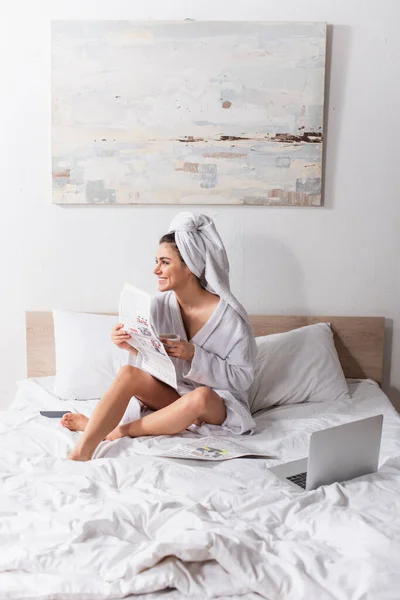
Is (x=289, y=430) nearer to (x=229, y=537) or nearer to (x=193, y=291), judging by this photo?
(x=193, y=291)

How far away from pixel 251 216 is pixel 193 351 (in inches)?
→ 33.6

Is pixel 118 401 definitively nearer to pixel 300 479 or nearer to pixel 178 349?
pixel 178 349

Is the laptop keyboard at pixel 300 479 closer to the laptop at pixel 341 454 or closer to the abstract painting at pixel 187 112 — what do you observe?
the laptop at pixel 341 454

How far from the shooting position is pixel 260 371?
8.70 feet

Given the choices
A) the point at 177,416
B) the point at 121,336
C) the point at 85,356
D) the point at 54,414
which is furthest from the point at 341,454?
the point at 85,356

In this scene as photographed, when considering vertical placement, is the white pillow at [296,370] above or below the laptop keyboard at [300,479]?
above

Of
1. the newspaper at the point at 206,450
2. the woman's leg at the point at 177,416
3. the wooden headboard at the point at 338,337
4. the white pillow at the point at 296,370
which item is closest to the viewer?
the newspaper at the point at 206,450

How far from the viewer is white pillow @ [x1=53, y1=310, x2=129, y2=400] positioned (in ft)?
8.64

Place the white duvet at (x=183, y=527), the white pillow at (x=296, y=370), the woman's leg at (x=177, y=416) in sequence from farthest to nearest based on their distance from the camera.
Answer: the white pillow at (x=296, y=370)
the woman's leg at (x=177, y=416)
the white duvet at (x=183, y=527)

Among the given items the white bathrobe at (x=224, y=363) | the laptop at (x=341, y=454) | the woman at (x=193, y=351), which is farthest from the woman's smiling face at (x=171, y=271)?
the laptop at (x=341, y=454)

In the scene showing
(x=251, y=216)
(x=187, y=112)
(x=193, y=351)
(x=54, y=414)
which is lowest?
(x=54, y=414)

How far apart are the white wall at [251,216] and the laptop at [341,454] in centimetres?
123

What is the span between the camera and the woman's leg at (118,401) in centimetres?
205

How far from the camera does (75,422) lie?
2.26 meters
